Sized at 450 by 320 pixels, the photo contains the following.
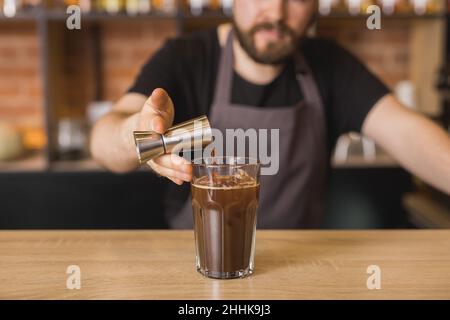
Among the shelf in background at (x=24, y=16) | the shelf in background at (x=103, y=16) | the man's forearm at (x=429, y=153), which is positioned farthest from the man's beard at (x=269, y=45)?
the shelf in background at (x=24, y=16)

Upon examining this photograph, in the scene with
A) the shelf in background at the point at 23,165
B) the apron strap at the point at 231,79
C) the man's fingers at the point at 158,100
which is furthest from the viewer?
the shelf in background at the point at 23,165

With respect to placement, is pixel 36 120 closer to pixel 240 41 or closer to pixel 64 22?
pixel 64 22

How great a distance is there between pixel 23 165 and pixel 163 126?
78.3 inches

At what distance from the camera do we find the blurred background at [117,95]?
262cm

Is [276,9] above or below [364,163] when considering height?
above

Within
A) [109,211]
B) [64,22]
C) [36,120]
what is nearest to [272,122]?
[109,211]

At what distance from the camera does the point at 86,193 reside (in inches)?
103

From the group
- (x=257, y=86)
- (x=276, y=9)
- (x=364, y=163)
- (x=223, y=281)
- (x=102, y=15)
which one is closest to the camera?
(x=223, y=281)

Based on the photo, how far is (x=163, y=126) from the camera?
87 cm

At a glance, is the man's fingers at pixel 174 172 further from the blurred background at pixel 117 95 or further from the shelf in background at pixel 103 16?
the shelf in background at pixel 103 16

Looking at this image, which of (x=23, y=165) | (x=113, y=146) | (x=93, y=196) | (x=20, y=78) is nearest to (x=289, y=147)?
(x=113, y=146)

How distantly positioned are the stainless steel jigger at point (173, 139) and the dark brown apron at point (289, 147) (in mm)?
795

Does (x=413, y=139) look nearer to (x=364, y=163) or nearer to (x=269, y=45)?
(x=269, y=45)

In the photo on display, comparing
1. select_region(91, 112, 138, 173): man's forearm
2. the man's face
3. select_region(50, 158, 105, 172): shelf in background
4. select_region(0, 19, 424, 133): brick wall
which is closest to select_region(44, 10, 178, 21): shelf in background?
select_region(0, 19, 424, 133): brick wall
